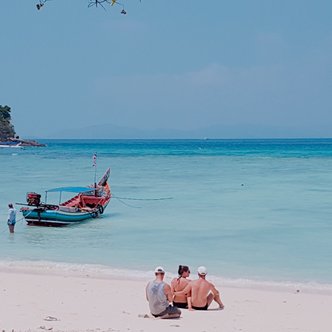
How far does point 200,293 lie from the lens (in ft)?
31.7

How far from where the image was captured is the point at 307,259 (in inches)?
616

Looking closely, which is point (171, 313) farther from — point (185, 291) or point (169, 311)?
point (185, 291)

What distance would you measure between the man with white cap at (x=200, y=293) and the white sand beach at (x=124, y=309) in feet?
0.60

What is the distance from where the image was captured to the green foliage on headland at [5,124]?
434ft

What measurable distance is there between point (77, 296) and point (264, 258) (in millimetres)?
6281

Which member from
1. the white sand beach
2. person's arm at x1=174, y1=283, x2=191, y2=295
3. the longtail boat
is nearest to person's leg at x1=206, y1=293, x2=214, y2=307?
the white sand beach

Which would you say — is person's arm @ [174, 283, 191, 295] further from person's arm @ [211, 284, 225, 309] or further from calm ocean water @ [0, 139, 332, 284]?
calm ocean water @ [0, 139, 332, 284]

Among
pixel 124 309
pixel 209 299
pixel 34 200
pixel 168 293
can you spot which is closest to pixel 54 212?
pixel 34 200

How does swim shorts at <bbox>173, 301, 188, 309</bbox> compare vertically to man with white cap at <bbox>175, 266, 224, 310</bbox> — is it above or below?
below

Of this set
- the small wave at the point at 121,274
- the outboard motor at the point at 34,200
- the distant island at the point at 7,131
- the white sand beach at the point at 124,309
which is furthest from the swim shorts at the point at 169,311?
the distant island at the point at 7,131

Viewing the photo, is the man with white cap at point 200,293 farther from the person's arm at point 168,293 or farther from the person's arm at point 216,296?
the person's arm at point 168,293

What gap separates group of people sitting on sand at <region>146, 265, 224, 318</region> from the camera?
908cm

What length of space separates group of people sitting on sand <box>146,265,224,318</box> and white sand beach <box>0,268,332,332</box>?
0.54 feet

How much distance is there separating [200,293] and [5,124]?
129 metres
